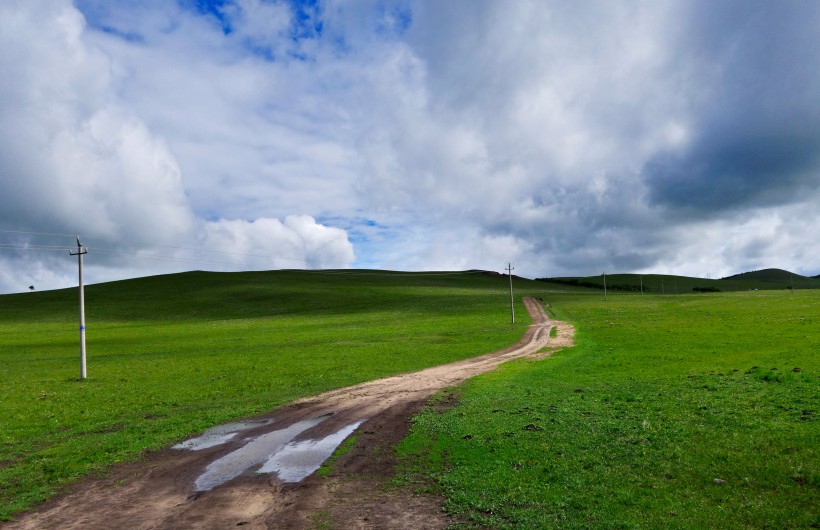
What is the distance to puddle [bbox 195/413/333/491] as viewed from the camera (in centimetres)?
1444

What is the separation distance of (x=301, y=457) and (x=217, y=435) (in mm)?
5863

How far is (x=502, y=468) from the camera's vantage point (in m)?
13.7

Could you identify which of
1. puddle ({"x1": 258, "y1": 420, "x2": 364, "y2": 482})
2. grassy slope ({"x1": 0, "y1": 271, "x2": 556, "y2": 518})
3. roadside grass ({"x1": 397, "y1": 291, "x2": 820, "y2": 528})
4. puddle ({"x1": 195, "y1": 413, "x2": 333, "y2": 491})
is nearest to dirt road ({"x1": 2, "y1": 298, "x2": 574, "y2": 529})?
puddle ({"x1": 195, "y1": 413, "x2": 333, "y2": 491})

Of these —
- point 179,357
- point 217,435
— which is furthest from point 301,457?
point 179,357

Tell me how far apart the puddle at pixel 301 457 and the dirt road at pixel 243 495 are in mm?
358

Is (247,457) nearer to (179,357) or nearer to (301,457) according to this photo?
(301,457)

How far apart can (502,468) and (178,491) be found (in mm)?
8769

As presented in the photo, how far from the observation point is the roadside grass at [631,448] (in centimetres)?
1052

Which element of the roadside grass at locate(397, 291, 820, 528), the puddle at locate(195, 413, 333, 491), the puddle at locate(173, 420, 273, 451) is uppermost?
the roadside grass at locate(397, 291, 820, 528)

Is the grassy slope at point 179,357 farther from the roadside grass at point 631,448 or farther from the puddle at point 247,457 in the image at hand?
the roadside grass at point 631,448

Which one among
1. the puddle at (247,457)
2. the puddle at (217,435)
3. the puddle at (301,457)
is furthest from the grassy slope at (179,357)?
the puddle at (301,457)

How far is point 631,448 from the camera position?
48.3 ft

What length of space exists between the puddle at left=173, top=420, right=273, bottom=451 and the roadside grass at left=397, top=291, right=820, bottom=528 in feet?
24.1

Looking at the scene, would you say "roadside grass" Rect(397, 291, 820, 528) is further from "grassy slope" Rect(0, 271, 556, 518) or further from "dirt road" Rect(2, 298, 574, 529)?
"grassy slope" Rect(0, 271, 556, 518)
